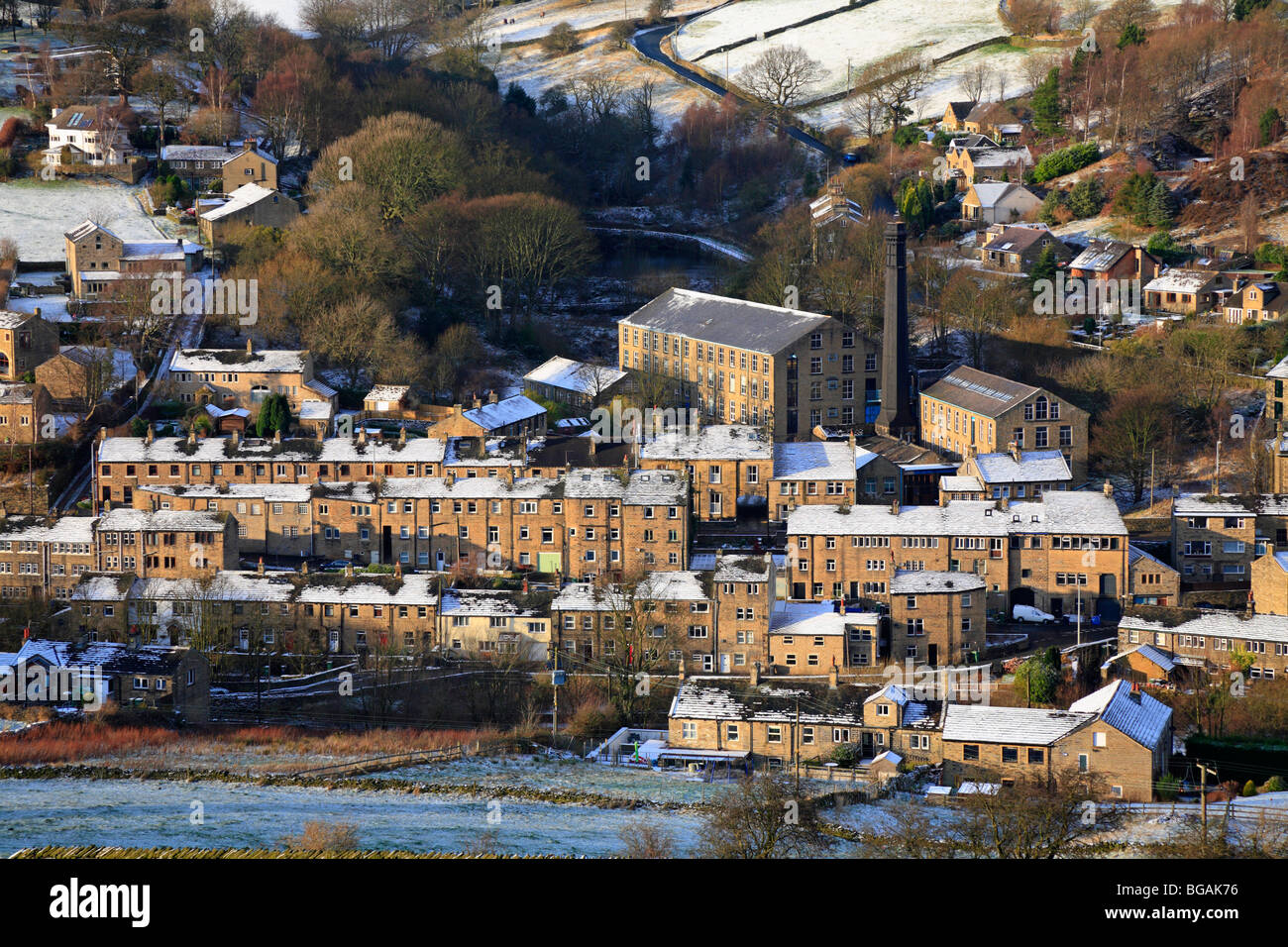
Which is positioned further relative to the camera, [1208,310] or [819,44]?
[819,44]

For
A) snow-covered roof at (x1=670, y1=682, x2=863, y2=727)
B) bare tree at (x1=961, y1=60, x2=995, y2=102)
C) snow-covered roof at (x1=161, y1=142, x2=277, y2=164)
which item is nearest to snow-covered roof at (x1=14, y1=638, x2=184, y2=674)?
snow-covered roof at (x1=670, y1=682, x2=863, y2=727)

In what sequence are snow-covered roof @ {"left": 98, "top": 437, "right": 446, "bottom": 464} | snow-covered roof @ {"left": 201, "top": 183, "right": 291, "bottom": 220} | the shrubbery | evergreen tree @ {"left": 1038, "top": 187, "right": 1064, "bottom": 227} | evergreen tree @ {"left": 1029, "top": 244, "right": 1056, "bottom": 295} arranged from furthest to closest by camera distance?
the shrubbery
evergreen tree @ {"left": 1038, "top": 187, "right": 1064, "bottom": 227}
snow-covered roof @ {"left": 201, "top": 183, "right": 291, "bottom": 220}
evergreen tree @ {"left": 1029, "top": 244, "right": 1056, "bottom": 295}
snow-covered roof @ {"left": 98, "top": 437, "right": 446, "bottom": 464}

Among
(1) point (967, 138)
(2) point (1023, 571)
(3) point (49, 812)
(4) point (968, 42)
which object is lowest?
(3) point (49, 812)

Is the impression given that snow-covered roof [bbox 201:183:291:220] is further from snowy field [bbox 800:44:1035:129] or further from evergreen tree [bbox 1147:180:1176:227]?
evergreen tree [bbox 1147:180:1176:227]

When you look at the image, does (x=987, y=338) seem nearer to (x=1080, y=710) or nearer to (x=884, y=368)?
(x=884, y=368)

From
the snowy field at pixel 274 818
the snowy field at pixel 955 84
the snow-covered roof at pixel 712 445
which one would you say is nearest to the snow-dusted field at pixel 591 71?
the snowy field at pixel 955 84

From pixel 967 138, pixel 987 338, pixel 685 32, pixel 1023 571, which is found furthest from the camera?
pixel 685 32

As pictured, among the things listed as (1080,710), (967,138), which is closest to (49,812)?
(1080,710)
